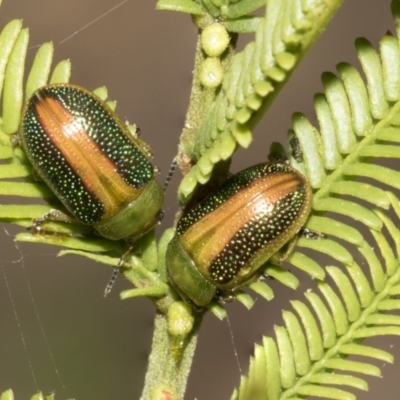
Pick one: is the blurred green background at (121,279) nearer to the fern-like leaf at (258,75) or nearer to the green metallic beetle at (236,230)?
the green metallic beetle at (236,230)

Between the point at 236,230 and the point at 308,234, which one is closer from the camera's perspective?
the point at 308,234

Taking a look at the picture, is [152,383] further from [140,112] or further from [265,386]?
[140,112]

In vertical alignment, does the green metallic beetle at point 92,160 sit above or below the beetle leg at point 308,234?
above

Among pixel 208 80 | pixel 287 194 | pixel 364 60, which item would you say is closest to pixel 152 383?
pixel 287 194

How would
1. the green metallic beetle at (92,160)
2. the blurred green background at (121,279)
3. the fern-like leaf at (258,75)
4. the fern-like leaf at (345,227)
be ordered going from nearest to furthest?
the fern-like leaf at (258,75)
the fern-like leaf at (345,227)
the green metallic beetle at (92,160)
the blurred green background at (121,279)

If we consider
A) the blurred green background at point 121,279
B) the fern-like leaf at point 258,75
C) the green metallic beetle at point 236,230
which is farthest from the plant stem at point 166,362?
the blurred green background at point 121,279

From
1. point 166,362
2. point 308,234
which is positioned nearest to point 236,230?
point 308,234

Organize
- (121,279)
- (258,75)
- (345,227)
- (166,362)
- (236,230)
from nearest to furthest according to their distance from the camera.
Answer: (258,75) < (345,227) < (166,362) < (236,230) < (121,279)

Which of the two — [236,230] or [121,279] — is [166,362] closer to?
[236,230]
